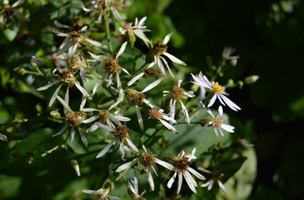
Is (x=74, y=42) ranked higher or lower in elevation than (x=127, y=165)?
higher

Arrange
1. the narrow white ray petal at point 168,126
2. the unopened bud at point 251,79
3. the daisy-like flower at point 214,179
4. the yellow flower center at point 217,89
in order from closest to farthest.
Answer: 1. the narrow white ray petal at point 168,126
2. the yellow flower center at point 217,89
3. the daisy-like flower at point 214,179
4. the unopened bud at point 251,79

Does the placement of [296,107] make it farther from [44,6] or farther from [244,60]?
[44,6]

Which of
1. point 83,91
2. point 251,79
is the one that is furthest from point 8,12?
point 251,79

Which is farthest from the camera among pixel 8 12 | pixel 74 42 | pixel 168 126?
pixel 8 12

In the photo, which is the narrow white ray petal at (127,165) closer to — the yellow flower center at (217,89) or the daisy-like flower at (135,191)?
the daisy-like flower at (135,191)

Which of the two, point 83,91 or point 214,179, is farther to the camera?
point 214,179

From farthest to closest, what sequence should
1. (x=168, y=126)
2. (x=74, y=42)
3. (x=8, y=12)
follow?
1. (x=8, y=12)
2. (x=74, y=42)
3. (x=168, y=126)

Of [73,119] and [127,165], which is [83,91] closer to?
[73,119]

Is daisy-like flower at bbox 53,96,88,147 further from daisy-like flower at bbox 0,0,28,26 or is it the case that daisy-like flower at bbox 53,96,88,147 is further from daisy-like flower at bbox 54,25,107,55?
daisy-like flower at bbox 0,0,28,26

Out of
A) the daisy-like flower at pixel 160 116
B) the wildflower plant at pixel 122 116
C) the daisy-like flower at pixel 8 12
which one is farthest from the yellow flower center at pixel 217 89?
the daisy-like flower at pixel 8 12

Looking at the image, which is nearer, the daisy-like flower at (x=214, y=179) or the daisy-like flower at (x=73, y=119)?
the daisy-like flower at (x=73, y=119)

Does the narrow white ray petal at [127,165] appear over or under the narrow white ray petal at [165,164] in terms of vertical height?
over
